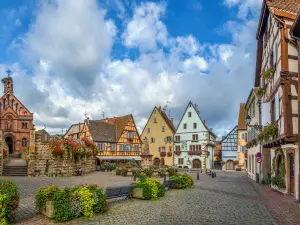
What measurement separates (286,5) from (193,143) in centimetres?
3485

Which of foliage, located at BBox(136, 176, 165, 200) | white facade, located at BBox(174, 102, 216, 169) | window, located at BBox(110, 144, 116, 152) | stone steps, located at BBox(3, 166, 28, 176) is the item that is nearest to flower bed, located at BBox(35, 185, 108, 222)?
foliage, located at BBox(136, 176, 165, 200)

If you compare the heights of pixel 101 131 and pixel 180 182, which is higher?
pixel 101 131

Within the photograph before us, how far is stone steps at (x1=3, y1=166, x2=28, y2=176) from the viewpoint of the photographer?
2480 cm

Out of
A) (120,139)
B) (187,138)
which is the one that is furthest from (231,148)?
(120,139)

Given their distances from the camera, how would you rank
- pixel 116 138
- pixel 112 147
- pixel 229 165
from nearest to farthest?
1. pixel 112 147
2. pixel 116 138
3. pixel 229 165

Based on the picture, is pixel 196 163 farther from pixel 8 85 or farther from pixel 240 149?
pixel 8 85

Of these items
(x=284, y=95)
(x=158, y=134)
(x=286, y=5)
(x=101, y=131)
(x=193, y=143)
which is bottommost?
(x=193, y=143)

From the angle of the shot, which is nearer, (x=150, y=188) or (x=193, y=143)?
(x=150, y=188)

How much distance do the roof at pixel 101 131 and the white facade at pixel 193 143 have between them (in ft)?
40.4

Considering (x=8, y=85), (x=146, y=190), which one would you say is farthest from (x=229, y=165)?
(x=8, y=85)

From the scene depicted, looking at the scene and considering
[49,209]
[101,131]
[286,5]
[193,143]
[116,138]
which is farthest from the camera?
[193,143]

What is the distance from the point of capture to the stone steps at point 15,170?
976 inches

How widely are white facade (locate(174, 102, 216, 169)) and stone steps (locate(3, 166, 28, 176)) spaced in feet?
96.9

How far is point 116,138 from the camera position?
45062mm
